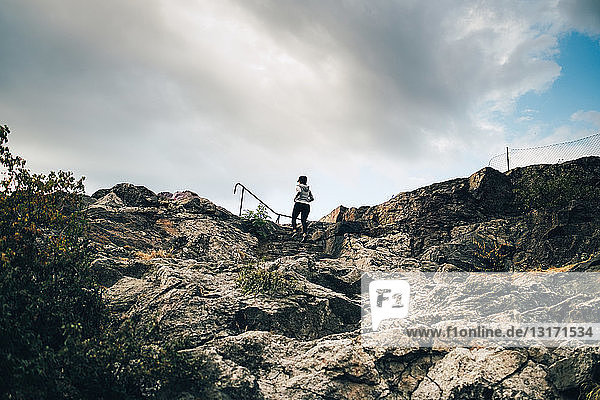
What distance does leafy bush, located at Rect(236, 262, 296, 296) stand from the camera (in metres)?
10.5

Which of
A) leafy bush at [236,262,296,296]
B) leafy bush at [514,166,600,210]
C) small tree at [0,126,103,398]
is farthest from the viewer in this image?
leafy bush at [514,166,600,210]

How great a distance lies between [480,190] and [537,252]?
15.8ft

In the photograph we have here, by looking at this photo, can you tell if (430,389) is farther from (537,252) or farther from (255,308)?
(537,252)

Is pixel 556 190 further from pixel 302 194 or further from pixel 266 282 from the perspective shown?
pixel 266 282

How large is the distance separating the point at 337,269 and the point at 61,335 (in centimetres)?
757

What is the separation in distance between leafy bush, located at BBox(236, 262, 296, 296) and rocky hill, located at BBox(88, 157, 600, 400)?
0.05 meters

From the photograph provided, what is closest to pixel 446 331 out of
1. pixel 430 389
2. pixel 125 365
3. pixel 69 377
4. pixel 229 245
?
pixel 430 389

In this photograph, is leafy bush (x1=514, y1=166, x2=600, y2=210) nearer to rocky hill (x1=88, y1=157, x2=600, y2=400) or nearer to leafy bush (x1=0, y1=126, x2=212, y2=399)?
rocky hill (x1=88, y1=157, x2=600, y2=400)

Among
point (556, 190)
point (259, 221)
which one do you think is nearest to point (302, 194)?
point (259, 221)

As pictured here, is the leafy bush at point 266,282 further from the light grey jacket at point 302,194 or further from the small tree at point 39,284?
the light grey jacket at point 302,194

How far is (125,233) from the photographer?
46.4 feet

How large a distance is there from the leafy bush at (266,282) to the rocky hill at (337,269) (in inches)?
2.0

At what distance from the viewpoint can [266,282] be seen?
10.7m

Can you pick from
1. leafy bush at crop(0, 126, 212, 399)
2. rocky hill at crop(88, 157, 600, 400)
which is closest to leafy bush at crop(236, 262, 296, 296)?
rocky hill at crop(88, 157, 600, 400)
